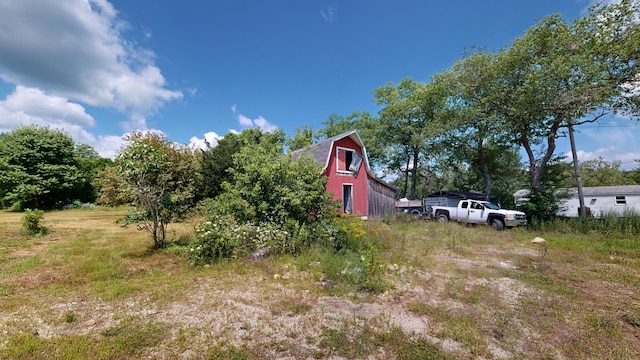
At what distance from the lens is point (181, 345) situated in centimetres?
268

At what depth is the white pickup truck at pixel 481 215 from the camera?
36.7 feet

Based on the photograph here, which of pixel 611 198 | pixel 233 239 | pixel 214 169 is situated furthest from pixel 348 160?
pixel 611 198

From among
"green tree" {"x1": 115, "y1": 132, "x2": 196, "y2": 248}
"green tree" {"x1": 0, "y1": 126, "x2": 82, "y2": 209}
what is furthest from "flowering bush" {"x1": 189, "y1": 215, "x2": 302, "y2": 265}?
"green tree" {"x1": 0, "y1": 126, "x2": 82, "y2": 209}

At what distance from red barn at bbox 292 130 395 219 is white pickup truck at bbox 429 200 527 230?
2837 mm

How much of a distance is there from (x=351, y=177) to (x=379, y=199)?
8.36 feet

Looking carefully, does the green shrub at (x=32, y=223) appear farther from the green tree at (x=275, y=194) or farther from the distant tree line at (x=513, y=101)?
the distant tree line at (x=513, y=101)

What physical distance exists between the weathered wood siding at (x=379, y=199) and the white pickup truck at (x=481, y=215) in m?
2.47

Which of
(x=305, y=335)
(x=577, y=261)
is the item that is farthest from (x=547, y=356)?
(x=577, y=261)

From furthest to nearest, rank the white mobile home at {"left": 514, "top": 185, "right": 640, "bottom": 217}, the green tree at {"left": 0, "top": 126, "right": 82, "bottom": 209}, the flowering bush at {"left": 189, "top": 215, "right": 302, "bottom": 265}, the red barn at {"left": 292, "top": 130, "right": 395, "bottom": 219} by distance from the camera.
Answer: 1. the white mobile home at {"left": 514, "top": 185, "right": 640, "bottom": 217}
2. the green tree at {"left": 0, "top": 126, "right": 82, "bottom": 209}
3. the red barn at {"left": 292, "top": 130, "right": 395, "bottom": 219}
4. the flowering bush at {"left": 189, "top": 215, "right": 302, "bottom": 265}

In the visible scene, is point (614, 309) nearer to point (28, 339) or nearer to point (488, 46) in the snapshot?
point (28, 339)

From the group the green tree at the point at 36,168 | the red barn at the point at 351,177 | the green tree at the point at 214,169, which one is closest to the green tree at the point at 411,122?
the red barn at the point at 351,177

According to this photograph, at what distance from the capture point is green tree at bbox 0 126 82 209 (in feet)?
55.3

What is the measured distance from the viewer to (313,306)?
3.66m

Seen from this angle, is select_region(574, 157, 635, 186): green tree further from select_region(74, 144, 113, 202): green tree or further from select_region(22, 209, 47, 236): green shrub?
select_region(74, 144, 113, 202): green tree
